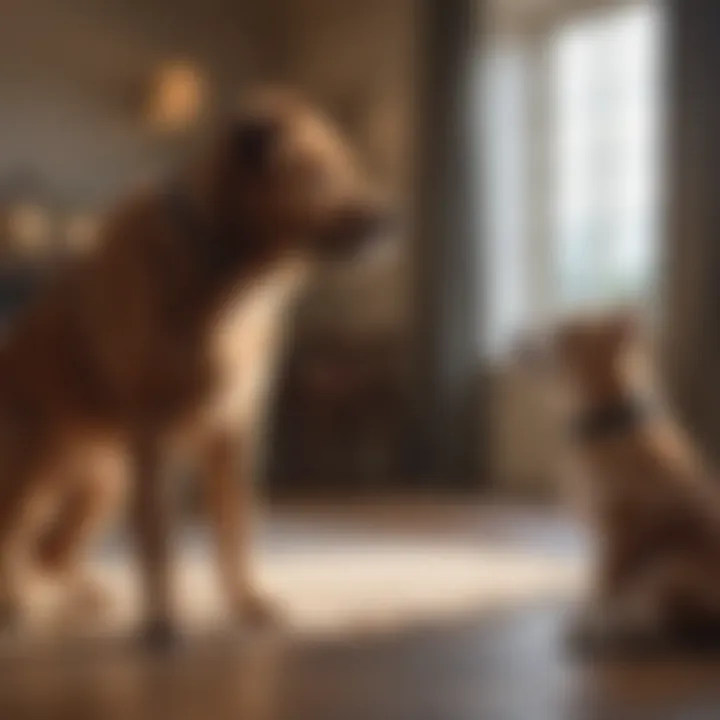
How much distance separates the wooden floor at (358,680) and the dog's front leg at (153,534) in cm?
7

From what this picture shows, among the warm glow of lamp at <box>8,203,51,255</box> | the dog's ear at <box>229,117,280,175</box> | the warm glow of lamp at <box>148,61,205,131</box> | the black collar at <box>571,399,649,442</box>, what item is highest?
the warm glow of lamp at <box>148,61,205,131</box>

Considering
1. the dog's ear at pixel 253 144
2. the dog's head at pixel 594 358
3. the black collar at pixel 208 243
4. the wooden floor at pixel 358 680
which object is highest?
the dog's ear at pixel 253 144

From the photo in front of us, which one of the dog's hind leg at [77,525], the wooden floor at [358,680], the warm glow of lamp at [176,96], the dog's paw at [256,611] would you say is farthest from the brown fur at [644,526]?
the warm glow of lamp at [176,96]

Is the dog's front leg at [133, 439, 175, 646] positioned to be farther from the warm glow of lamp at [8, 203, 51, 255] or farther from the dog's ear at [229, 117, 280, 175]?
the warm glow of lamp at [8, 203, 51, 255]

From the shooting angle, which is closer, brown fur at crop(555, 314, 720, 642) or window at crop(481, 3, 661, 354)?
brown fur at crop(555, 314, 720, 642)

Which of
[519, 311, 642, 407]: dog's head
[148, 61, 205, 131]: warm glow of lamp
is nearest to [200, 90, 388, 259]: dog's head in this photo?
[519, 311, 642, 407]: dog's head

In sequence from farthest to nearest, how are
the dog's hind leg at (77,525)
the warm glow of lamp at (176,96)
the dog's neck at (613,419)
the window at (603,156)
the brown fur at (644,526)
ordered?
the warm glow of lamp at (176,96), the window at (603,156), the dog's hind leg at (77,525), the dog's neck at (613,419), the brown fur at (644,526)

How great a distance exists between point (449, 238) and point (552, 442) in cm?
84

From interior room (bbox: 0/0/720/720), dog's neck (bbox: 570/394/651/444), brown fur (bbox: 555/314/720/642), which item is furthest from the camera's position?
interior room (bbox: 0/0/720/720)

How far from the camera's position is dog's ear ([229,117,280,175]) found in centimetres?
217

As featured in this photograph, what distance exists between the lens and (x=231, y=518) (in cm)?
244

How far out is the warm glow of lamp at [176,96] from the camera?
5367 mm

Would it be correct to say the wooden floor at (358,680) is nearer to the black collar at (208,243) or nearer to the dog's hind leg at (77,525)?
the dog's hind leg at (77,525)

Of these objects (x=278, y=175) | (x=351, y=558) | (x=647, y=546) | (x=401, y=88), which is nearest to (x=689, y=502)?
(x=647, y=546)
